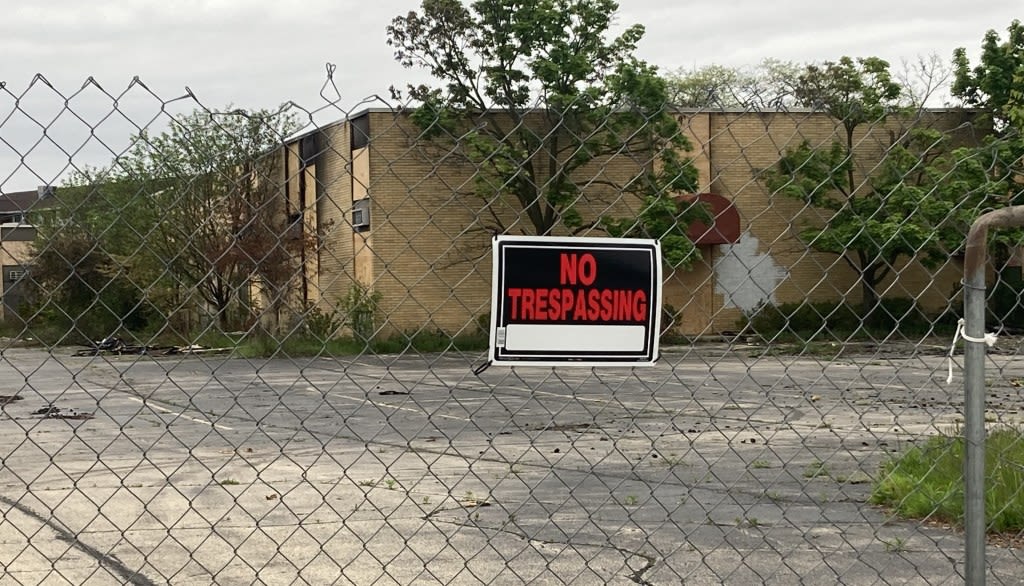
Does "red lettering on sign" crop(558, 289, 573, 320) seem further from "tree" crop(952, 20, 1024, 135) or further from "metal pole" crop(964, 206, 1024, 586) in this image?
"tree" crop(952, 20, 1024, 135)

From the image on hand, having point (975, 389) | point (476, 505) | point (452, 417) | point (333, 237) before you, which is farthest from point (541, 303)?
point (452, 417)

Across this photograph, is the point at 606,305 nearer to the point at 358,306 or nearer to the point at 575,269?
the point at 575,269

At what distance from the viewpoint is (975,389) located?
12.9 feet

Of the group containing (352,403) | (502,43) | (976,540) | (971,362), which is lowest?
(352,403)

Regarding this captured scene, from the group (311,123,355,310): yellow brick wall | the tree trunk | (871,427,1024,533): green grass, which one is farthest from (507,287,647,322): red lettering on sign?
(871,427,1024,533): green grass

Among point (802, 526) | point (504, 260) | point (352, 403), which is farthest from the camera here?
point (352, 403)

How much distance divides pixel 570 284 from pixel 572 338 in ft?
0.54

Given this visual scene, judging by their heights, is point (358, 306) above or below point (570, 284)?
below

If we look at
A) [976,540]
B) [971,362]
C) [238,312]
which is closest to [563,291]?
[971,362]

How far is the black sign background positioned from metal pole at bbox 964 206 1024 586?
1.05 metres

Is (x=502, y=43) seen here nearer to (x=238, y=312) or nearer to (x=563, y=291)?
(x=238, y=312)

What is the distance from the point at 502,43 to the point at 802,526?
27841 millimetres

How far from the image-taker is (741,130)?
1375 inches

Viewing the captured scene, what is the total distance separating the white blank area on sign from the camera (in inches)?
145
